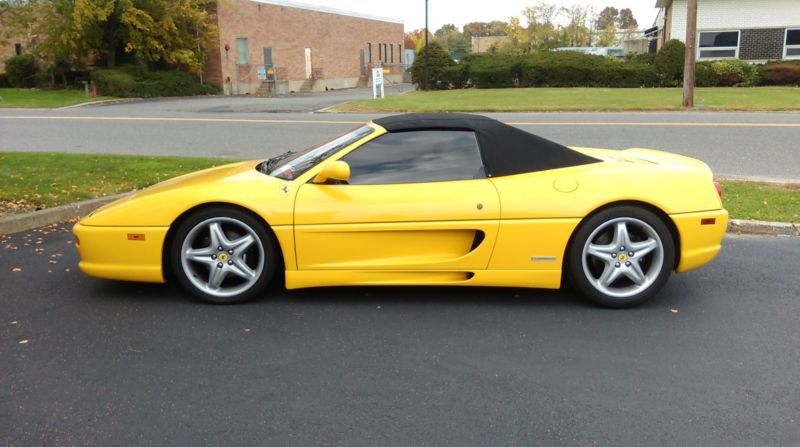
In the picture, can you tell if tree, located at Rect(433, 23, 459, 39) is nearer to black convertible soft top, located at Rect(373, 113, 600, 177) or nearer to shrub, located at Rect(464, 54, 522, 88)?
shrub, located at Rect(464, 54, 522, 88)

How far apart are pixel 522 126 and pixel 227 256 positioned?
1179 centimetres

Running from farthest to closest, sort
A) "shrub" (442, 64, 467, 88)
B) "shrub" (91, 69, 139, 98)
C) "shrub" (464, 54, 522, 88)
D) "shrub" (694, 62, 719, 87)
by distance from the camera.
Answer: "shrub" (91, 69, 139, 98), "shrub" (442, 64, 467, 88), "shrub" (464, 54, 522, 88), "shrub" (694, 62, 719, 87)

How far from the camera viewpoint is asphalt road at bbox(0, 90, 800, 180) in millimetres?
10898

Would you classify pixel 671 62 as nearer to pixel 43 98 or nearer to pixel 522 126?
pixel 522 126

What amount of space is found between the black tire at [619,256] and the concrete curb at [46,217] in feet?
16.6

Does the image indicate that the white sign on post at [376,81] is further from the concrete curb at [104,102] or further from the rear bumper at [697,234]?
the rear bumper at [697,234]

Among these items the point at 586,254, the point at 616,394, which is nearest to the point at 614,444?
the point at 616,394

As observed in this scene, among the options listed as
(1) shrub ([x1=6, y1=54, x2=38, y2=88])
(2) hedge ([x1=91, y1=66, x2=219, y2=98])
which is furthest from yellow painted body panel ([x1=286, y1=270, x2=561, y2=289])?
(1) shrub ([x1=6, y1=54, x2=38, y2=88])

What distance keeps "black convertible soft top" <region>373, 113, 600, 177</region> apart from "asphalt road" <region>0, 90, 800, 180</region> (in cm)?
564

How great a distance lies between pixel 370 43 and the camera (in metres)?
54.7

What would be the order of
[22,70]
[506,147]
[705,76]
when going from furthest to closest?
[22,70], [705,76], [506,147]

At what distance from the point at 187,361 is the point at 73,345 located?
730 mm

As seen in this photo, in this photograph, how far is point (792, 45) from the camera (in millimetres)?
30922

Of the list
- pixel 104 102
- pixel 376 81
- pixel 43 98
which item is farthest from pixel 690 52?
pixel 43 98
